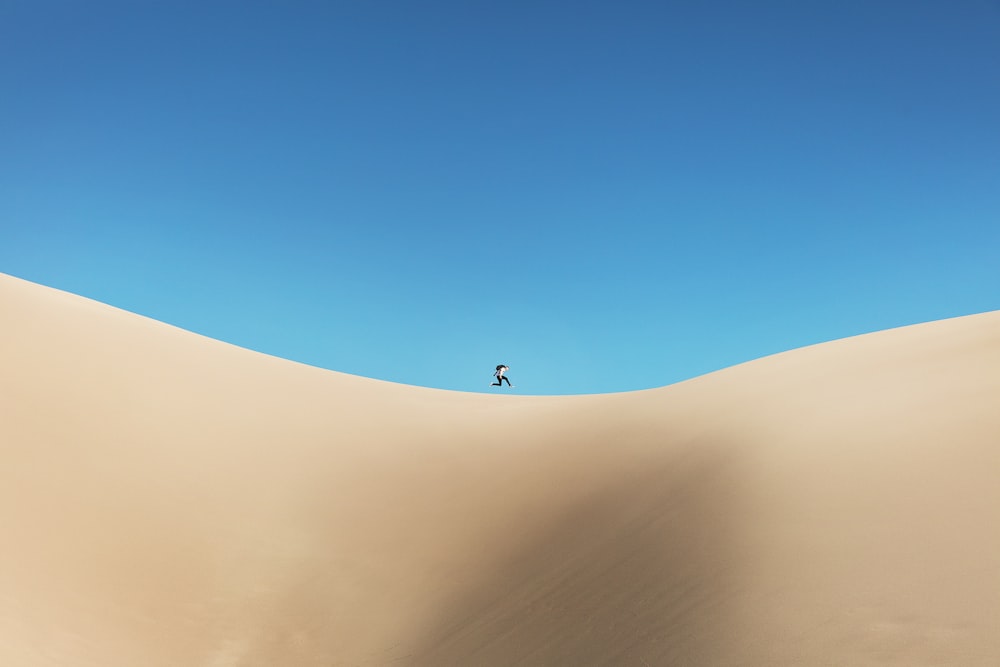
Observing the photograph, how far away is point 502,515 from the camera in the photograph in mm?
10844

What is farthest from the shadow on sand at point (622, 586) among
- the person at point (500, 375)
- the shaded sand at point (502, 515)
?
the person at point (500, 375)

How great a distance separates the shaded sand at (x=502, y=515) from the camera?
20.4 ft

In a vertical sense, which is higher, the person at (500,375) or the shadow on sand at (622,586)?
the person at (500,375)

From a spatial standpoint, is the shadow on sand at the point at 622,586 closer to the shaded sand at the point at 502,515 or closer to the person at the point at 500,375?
the shaded sand at the point at 502,515

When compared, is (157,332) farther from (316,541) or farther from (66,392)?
(316,541)

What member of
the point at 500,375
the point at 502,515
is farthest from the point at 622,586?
the point at 500,375

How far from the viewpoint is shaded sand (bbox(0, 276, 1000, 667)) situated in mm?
6207

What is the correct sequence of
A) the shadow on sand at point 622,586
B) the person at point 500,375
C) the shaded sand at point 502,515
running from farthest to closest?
1. the person at point 500,375
2. the shadow on sand at point 622,586
3. the shaded sand at point 502,515

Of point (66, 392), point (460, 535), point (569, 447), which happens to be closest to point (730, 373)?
point (569, 447)

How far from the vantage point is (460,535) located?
1071 centimetres

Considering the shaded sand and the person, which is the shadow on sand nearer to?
the shaded sand

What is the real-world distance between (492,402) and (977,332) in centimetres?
999

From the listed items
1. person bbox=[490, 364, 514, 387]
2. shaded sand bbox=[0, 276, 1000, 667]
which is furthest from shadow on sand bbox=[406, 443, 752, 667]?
person bbox=[490, 364, 514, 387]

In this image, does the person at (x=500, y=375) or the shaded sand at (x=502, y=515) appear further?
the person at (x=500, y=375)
